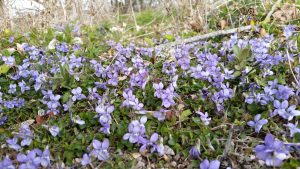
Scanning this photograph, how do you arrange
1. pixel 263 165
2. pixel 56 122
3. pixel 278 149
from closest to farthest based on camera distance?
1. pixel 278 149
2. pixel 263 165
3. pixel 56 122

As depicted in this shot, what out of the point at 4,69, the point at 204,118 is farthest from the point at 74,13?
the point at 204,118

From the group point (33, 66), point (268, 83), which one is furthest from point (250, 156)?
point (33, 66)

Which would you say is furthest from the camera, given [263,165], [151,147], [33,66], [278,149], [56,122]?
[33,66]

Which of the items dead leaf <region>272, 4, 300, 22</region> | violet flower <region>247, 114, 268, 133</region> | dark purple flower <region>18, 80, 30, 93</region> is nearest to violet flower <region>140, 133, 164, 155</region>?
violet flower <region>247, 114, 268, 133</region>

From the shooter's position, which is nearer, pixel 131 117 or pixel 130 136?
pixel 130 136

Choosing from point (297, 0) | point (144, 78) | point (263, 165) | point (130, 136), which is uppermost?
point (297, 0)

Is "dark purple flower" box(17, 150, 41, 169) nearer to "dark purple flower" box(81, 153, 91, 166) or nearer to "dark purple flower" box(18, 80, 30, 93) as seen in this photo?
"dark purple flower" box(81, 153, 91, 166)

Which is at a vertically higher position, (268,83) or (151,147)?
(268,83)

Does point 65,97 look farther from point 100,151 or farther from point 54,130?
point 100,151

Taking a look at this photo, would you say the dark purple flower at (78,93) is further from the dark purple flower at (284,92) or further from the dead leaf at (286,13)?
the dead leaf at (286,13)

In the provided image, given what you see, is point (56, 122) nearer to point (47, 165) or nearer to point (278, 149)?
point (47, 165)
